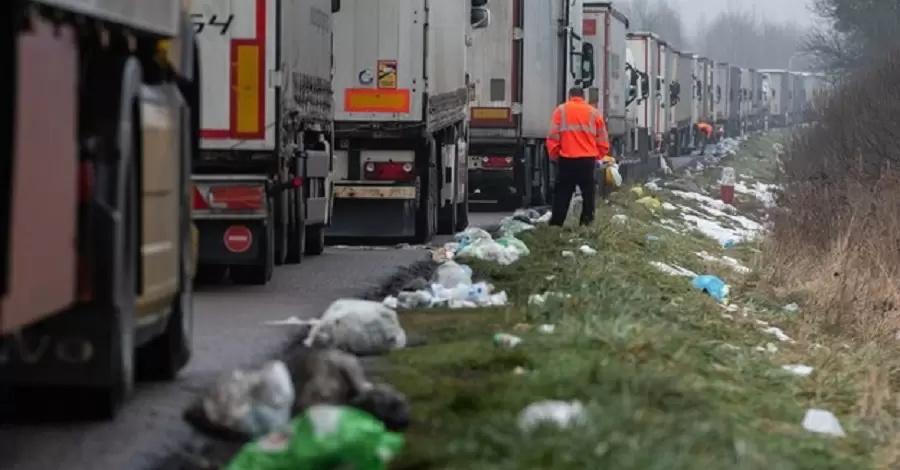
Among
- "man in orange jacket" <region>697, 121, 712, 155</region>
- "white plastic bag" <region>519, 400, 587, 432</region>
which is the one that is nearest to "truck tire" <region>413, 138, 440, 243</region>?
"white plastic bag" <region>519, 400, 587, 432</region>

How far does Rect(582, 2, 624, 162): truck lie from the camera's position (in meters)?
38.8

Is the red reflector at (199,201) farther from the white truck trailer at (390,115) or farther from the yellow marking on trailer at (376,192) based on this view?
the yellow marking on trailer at (376,192)

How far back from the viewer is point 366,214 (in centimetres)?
2106

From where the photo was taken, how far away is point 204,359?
10641 mm

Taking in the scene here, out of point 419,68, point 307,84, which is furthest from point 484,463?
point 419,68

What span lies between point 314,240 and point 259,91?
447cm

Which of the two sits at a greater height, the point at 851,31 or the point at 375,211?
the point at 851,31

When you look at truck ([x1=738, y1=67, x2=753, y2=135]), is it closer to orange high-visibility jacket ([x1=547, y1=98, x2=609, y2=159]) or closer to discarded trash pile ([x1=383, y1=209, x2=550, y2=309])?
orange high-visibility jacket ([x1=547, y1=98, x2=609, y2=159])

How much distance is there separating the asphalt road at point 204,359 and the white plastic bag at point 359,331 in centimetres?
30

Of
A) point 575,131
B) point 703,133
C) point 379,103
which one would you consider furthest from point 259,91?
point 703,133

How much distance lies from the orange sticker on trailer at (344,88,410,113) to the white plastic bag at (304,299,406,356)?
9377 millimetres

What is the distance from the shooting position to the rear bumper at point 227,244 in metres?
15.1

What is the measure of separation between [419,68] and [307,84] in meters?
3.15

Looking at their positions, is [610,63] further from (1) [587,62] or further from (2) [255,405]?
(2) [255,405]
